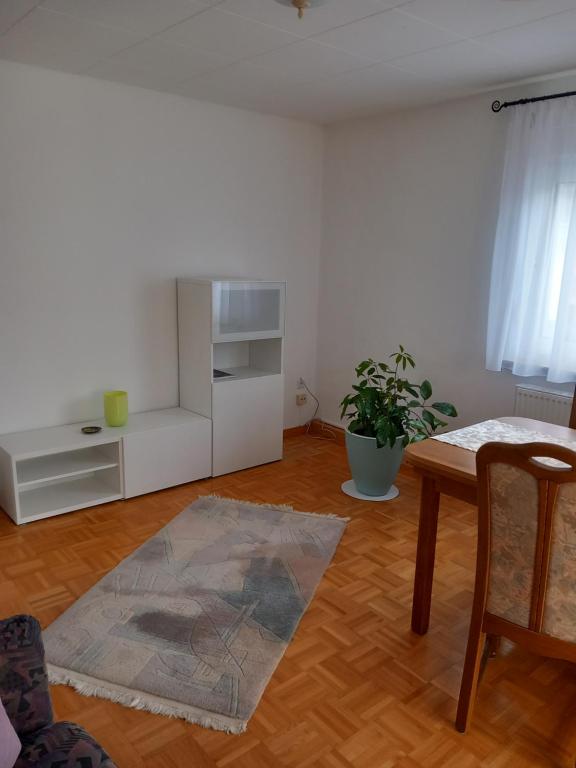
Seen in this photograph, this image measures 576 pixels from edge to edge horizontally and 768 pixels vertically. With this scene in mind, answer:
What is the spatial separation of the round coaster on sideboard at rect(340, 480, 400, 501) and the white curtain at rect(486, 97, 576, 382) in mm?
968

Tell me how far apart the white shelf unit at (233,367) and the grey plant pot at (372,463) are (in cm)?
69

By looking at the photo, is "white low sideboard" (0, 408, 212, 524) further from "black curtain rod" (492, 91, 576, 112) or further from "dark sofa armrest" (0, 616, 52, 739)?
"black curtain rod" (492, 91, 576, 112)

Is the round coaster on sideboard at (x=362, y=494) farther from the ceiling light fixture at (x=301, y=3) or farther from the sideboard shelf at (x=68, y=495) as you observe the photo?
the ceiling light fixture at (x=301, y=3)

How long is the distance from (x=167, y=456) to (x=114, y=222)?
1409 millimetres

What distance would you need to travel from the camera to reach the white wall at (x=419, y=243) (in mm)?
3561

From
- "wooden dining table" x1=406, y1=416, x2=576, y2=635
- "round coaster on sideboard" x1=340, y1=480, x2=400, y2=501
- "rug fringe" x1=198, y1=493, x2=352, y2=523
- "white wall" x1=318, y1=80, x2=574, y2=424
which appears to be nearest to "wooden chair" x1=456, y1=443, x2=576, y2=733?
"wooden dining table" x1=406, y1=416, x2=576, y2=635

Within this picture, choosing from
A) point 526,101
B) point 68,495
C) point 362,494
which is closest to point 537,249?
point 526,101

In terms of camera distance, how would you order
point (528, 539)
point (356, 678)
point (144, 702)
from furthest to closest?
point (356, 678), point (144, 702), point (528, 539)

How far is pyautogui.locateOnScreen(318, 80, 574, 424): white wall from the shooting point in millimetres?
3561

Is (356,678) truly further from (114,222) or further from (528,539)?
(114,222)

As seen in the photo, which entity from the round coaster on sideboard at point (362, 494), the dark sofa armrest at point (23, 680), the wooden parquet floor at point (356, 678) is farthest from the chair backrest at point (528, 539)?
the round coaster on sideboard at point (362, 494)

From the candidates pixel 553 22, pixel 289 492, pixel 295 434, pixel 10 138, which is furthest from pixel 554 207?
pixel 10 138

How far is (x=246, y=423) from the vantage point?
3.91 metres

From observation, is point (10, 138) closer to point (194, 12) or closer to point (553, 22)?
point (194, 12)
